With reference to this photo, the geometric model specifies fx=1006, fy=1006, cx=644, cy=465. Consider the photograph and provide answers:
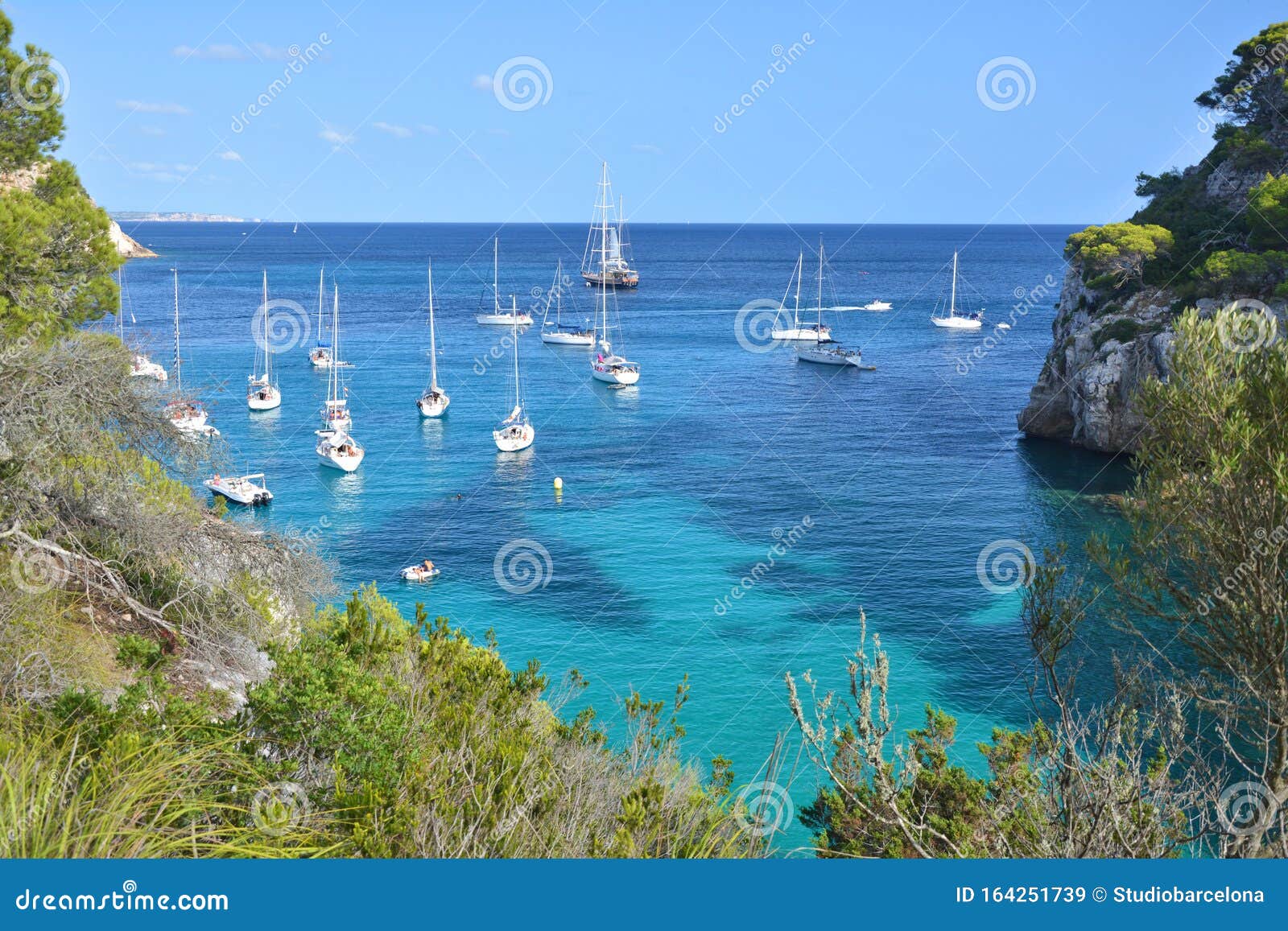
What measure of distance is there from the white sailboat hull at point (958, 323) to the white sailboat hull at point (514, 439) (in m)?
51.8

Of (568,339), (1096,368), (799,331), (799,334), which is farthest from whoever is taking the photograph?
(799,331)

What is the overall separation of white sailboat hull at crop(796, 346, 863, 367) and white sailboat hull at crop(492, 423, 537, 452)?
2818 cm

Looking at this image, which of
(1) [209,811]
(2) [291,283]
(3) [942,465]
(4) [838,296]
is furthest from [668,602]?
(2) [291,283]

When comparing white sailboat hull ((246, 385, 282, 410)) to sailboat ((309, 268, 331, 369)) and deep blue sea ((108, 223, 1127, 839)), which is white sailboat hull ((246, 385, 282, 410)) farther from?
sailboat ((309, 268, 331, 369))

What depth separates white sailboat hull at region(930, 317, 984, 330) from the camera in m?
86.6

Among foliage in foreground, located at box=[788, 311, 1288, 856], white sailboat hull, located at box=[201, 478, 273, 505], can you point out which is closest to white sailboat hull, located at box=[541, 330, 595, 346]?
white sailboat hull, located at box=[201, 478, 273, 505]

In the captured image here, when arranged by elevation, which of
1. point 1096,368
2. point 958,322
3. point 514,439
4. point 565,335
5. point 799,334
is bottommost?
point 514,439

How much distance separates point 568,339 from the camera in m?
76.8

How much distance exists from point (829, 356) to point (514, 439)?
2955cm

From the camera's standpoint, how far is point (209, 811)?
22.0 ft

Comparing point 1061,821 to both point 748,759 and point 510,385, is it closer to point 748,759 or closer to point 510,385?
point 748,759

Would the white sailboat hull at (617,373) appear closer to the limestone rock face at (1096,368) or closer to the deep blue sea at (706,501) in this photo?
the deep blue sea at (706,501)

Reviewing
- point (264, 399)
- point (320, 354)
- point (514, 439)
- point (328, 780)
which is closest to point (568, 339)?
point (320, 354)

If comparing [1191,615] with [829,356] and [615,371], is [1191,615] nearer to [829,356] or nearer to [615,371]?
[615,371]
